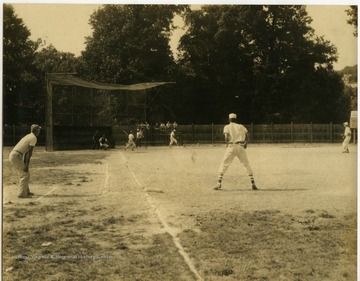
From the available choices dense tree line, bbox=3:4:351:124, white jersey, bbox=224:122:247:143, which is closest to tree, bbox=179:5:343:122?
dense tree line, bbox=3:4:351:124

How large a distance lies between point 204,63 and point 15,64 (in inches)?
359

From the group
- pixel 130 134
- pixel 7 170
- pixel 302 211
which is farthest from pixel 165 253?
pixel 130 134

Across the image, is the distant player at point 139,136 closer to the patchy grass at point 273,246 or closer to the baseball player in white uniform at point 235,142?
the baseball player in white uniform at point 235,142

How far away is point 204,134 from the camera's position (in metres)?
19.3

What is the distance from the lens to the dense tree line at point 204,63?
744cm

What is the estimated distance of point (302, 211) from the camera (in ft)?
22.2

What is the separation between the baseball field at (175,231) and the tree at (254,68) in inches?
197

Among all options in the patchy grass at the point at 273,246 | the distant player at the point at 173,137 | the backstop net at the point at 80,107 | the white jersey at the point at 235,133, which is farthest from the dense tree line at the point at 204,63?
the patchy grass at the point at 273,246

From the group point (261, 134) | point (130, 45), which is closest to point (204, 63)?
point (130, 45)

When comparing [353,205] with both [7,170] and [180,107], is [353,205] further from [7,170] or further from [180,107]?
[180,107]

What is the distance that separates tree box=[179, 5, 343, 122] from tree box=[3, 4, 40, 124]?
4.91 meters

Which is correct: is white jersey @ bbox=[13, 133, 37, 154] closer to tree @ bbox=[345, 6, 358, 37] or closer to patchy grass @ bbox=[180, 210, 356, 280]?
patchy grass @ bbox=[180, 210, 356, 280]

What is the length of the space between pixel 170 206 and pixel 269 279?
2.40 meters

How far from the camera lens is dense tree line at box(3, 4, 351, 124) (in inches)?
293
